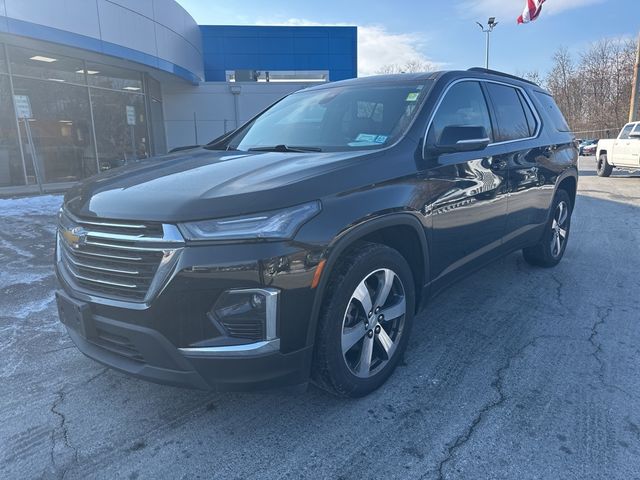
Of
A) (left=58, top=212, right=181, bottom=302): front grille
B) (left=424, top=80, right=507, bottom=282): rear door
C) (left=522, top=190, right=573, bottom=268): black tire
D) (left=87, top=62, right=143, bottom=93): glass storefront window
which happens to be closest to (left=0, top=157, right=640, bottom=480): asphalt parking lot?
(left=424, top=80, right=507, bottom=282): rear door

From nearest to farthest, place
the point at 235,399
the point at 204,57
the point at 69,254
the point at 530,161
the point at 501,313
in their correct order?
the point at 69,254 < the point at 235,399 < the point at 501,313 < the point at 530,161 < the point at 204,57

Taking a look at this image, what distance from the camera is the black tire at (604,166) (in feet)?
52.5

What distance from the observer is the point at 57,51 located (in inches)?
505

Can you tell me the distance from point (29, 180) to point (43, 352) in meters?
11.1

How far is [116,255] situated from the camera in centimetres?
226

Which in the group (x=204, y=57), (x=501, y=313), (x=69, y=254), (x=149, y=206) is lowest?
(x=501, y=313)

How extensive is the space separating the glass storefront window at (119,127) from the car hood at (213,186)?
12006 mm

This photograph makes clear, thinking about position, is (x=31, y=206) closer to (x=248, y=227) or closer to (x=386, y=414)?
(x=248, y=227)

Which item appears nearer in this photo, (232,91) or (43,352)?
(43,352)

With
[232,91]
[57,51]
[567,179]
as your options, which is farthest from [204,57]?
[567,179]

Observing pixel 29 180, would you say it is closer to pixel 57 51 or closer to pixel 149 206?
A: pixel 57 51

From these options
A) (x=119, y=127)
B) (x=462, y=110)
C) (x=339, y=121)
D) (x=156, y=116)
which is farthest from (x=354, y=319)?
(x=156, y=116)

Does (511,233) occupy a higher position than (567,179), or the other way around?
(567,179)

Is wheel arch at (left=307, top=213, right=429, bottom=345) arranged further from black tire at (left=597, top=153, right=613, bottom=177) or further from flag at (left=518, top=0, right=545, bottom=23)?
flag at (left=518, top=0, right=545, bottom=23)
